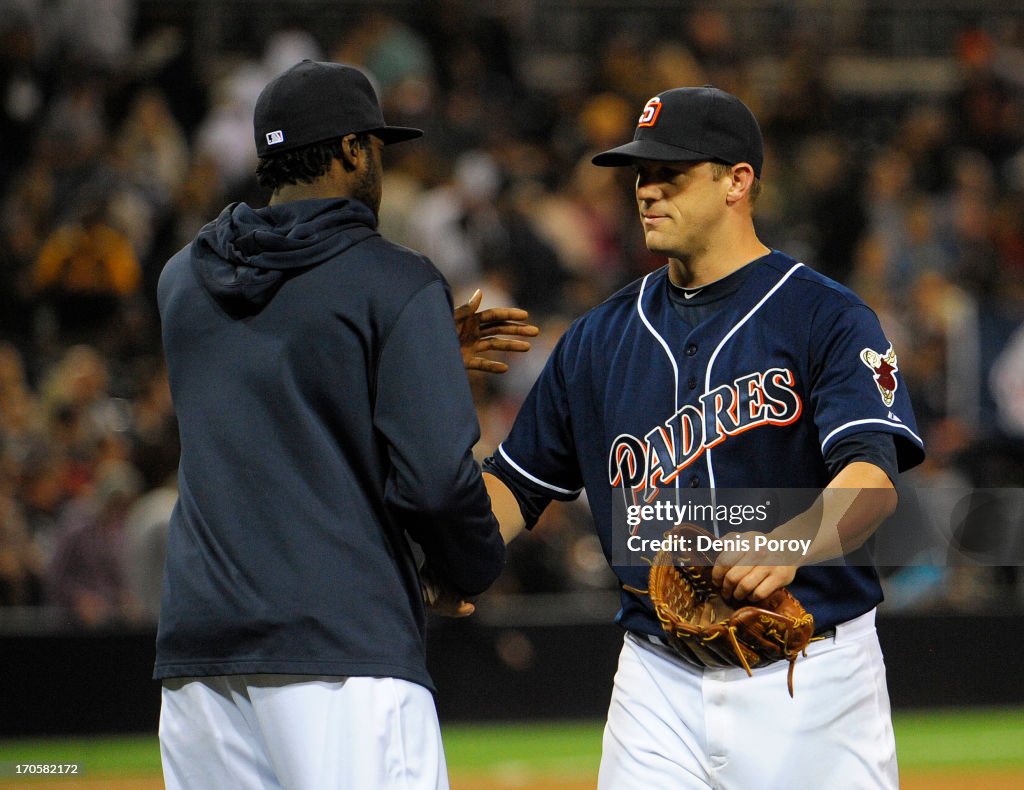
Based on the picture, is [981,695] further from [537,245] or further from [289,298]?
[289,298]

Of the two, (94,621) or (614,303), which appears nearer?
(614,303)

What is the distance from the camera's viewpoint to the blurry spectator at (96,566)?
26.3 ft

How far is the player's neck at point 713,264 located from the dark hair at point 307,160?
3.03 ft

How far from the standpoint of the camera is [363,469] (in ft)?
9.43

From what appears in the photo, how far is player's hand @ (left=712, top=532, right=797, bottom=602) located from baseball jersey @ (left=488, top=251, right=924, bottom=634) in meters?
0.29

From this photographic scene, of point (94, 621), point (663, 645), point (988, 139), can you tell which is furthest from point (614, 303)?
point (988, 139)

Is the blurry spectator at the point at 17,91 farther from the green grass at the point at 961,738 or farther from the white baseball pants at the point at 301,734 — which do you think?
the white baseball pants at the point at 301,734

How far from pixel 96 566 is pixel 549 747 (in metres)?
2.61

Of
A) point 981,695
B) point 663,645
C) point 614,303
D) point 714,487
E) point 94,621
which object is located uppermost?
point 614,303

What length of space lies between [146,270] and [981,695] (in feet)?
19.5

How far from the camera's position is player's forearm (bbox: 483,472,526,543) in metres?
3.69

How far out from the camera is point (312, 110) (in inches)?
116

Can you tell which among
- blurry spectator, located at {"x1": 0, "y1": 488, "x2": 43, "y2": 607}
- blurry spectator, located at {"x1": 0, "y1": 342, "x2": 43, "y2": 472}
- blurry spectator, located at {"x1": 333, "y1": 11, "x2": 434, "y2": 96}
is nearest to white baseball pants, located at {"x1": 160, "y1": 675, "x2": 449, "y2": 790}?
blurry spectator, located at {"x1": 0, "y1": 488, "x2": 43, "y2": 607}
